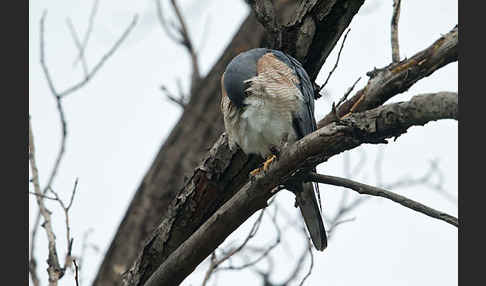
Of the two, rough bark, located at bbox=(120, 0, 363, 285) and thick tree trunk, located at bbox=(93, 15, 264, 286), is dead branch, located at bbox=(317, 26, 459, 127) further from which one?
thick tree trunk, located at bbox=(93, 15, 264, 286)

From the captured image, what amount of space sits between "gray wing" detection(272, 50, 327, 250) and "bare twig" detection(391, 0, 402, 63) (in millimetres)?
551

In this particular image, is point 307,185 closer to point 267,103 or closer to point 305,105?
point 305,105

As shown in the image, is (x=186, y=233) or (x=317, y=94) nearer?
(x=186, y=233)

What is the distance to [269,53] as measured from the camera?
3.71 metres

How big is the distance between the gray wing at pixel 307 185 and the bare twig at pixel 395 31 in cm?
55

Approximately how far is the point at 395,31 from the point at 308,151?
0.92m

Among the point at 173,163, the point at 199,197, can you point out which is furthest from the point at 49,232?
the point at 173,163

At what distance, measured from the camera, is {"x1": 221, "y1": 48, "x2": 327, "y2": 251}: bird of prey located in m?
3.56

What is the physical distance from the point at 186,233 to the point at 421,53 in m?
1.42

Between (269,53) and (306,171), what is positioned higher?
(269,53)

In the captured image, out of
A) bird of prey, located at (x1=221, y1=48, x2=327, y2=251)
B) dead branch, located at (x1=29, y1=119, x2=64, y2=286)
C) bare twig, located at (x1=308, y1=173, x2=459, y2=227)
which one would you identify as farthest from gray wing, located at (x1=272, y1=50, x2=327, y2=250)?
dead branch, located at (x1=29, y1=119, x2=64, y2=286)

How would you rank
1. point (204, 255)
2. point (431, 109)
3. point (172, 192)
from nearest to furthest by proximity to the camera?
1. point (431, 109)
2. point (204, 255)
3. point (172, 192)
